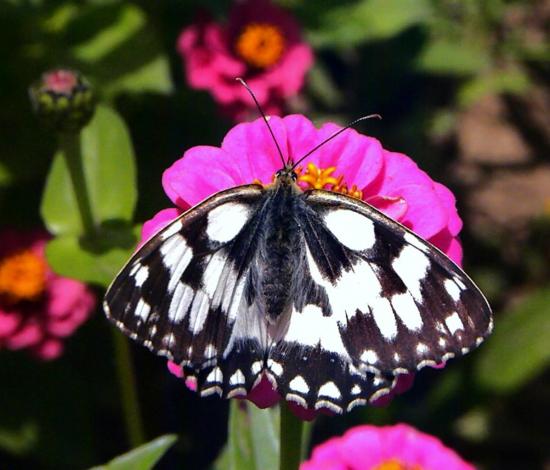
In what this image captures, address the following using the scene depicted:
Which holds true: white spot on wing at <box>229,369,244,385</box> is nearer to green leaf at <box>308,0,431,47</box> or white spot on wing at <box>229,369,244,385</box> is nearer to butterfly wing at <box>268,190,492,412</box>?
butterfly wing at <box>268,190,492,412</box>

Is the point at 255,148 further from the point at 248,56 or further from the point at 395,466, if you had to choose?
the point at 248,56

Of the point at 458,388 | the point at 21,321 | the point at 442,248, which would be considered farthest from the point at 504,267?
the point at 442,248

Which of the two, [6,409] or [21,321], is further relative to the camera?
[6,409]

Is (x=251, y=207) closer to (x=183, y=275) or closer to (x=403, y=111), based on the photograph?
(x=183, y=275)

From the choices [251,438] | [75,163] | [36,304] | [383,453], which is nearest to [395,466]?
[383,453]

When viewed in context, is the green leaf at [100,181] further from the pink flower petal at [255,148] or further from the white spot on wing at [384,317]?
the white spot on wing at [384,317]
